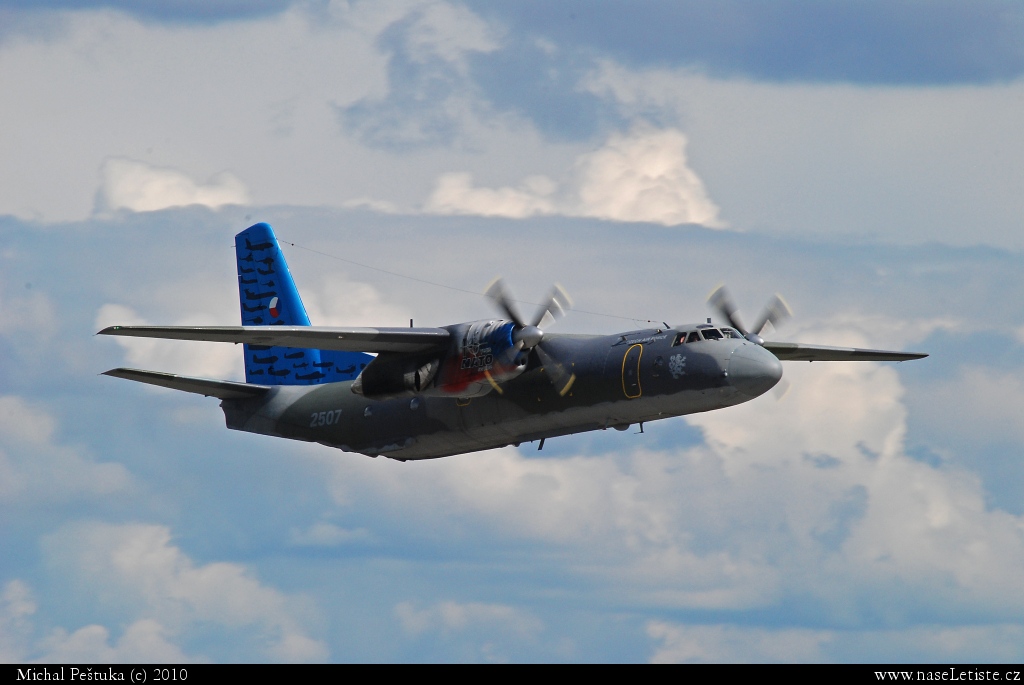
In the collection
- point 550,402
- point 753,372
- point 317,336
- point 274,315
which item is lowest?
point 753,372

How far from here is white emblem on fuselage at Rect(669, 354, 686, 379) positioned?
42.8 m

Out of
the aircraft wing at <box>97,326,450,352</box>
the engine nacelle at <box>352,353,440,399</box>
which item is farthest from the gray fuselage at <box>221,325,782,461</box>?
the aircraft wing at <box>97,326,450,352</box>

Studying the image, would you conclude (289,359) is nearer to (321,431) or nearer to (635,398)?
(321,431)

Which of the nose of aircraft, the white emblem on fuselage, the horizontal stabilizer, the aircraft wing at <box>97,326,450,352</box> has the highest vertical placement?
the horizontal stabilizer

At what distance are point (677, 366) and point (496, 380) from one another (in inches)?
223

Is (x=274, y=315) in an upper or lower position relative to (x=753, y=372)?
upper

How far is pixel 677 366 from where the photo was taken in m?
42.9

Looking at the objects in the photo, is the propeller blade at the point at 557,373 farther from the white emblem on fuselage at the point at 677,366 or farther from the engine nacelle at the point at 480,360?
the white emblem on fuselage at the point at 677,366

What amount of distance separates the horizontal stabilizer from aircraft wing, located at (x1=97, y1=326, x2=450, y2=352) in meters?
4.34

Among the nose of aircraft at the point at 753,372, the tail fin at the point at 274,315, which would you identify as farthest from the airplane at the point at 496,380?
the tail fin at the point at 274,315

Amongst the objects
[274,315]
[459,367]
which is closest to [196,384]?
[274,315]

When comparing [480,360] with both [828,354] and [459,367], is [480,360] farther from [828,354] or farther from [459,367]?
[828,354]

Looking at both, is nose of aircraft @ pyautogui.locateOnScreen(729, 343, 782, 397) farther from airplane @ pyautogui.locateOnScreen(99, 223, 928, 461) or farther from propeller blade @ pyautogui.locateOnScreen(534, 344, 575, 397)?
propeller blade @ pyautogui.locateOnScreen(534, 344, 575, 397)
